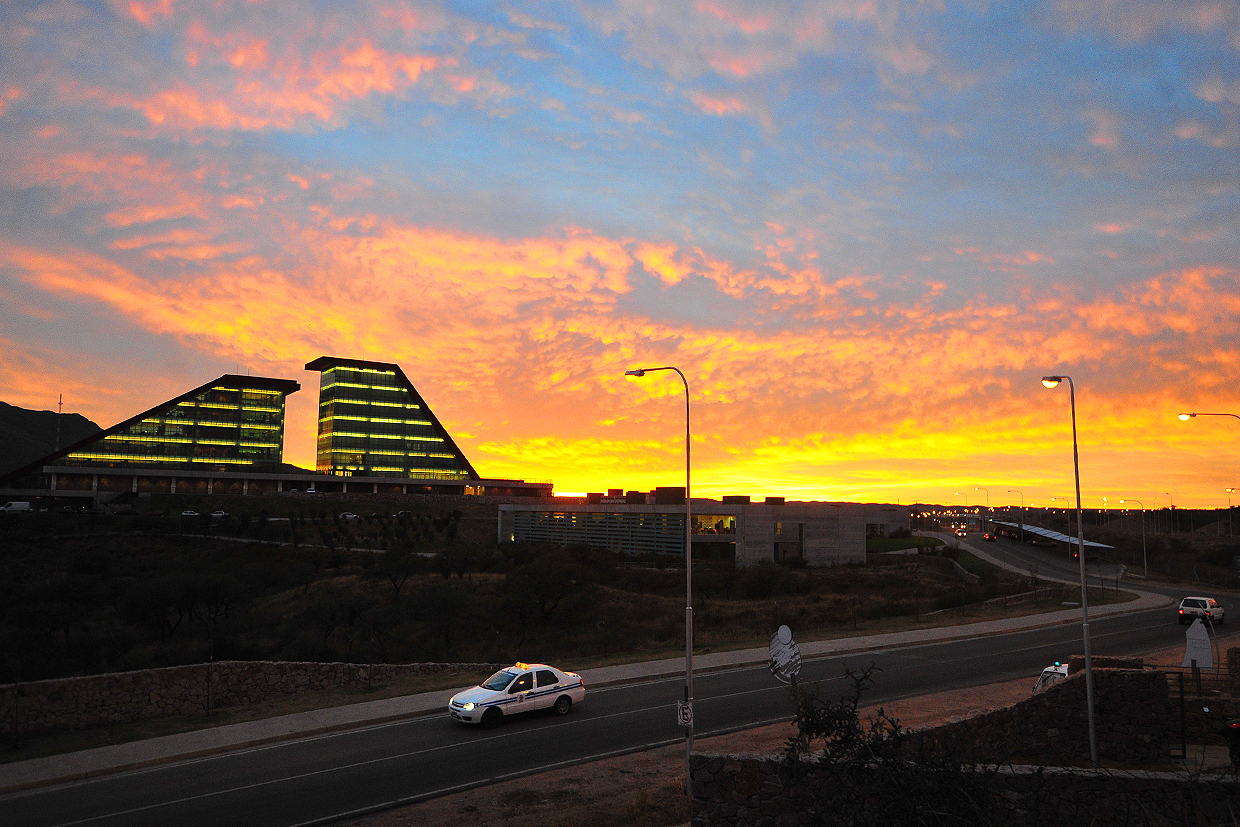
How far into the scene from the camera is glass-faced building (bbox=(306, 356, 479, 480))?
17250 centimetres

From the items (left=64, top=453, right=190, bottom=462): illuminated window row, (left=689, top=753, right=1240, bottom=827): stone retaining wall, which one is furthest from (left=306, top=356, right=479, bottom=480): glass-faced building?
(left=689, top=753, right=1240, bottom=827): stone retaining wall

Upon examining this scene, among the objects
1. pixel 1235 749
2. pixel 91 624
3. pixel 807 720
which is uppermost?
pixel 807 720

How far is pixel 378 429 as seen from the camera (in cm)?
17525

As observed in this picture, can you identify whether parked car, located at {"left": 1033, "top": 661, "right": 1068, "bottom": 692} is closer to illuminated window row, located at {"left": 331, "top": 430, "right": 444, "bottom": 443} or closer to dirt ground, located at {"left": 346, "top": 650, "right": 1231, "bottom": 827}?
dirt ground, located at {"left": 346, "top": 650, "right": 1231, "bottom": 827}

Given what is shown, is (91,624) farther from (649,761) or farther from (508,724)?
(649,761)

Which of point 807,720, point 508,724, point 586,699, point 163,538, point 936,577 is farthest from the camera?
point 163,538

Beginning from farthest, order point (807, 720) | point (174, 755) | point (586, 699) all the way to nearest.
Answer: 1. point (586, 699)
2. point (174, 755)
3. point (807, 720)

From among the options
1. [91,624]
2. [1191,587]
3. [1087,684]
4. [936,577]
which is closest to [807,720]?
[1087,684]

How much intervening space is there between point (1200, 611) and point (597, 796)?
39.7m

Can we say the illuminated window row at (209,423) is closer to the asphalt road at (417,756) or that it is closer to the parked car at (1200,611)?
the asphalt road at (417,756)

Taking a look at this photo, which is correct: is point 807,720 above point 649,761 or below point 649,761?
above

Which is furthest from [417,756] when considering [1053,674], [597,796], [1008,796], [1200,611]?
[1200,611]

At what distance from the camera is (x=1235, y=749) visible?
48.3ft

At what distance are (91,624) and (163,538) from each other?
45.3 meters
